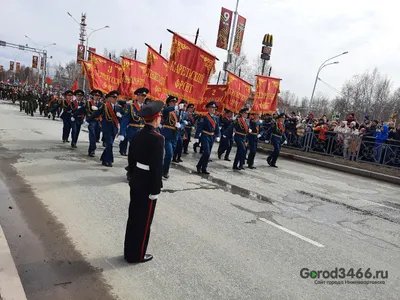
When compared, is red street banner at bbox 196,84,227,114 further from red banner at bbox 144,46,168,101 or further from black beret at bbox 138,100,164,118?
black beret at bbox 138,100,164,118

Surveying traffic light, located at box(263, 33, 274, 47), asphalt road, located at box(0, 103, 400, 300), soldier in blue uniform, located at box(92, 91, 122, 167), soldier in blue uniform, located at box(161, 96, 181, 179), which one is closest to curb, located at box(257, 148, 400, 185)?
asphalt road, located at box(0, 103, 400, 300)

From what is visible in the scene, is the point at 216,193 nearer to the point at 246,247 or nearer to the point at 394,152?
the point at 246,247

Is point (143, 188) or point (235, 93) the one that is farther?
point (235, 93)

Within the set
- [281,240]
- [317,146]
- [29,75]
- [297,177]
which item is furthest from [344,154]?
[29,75]

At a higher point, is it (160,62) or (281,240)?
(160,62)

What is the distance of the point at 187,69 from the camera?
848 centimetres

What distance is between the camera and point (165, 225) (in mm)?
4805

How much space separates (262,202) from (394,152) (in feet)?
27.4

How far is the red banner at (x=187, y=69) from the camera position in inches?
322

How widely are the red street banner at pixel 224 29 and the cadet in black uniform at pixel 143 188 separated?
56.2ft

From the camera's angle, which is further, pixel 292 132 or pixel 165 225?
pixel 292 132

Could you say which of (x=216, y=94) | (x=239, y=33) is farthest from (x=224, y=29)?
(x=216, y=94)

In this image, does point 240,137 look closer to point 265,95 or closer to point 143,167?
point 265,95

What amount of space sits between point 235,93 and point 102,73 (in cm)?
531
